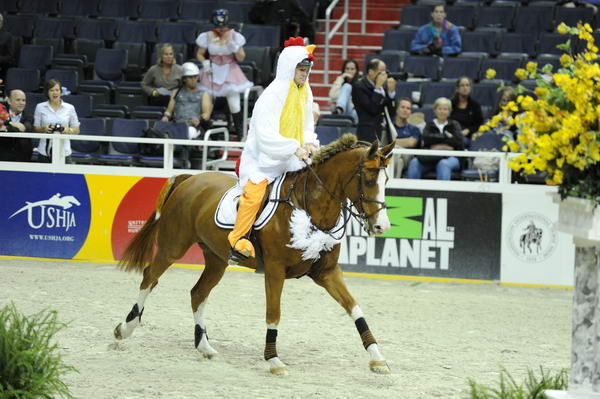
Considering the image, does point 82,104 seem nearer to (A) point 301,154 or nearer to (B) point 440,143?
(B) point 440,143

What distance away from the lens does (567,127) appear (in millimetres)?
5320

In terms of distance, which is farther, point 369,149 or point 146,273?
point 146,273

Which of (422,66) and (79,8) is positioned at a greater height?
(79,8)

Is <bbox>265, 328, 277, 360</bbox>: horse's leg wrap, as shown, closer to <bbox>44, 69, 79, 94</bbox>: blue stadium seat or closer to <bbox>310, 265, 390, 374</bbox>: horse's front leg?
<bbox>310, 265, 390, 374</bbox>: horse's front leg

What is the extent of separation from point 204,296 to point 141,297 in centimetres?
58

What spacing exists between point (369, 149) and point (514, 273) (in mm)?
5447

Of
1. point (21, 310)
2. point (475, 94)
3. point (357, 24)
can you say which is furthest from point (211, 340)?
point (357, 24)

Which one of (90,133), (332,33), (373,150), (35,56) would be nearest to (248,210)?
(373,150)

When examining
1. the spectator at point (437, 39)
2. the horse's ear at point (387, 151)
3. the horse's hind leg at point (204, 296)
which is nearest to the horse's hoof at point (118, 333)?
the horse's hind leg at point (204, 296)

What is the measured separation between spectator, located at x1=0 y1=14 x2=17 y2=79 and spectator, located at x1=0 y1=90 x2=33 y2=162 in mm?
2325

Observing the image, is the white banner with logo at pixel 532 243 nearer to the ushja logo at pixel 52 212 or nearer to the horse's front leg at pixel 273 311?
the horse's front leg at pixel 273 311

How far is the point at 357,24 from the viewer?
1950cm

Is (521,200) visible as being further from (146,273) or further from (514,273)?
(146,273)

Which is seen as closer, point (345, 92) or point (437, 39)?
point (345, 92)
